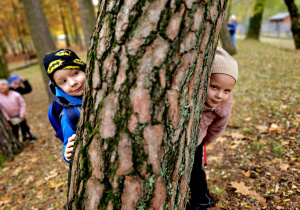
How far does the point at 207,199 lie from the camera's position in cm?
212

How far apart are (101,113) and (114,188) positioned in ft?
1.34

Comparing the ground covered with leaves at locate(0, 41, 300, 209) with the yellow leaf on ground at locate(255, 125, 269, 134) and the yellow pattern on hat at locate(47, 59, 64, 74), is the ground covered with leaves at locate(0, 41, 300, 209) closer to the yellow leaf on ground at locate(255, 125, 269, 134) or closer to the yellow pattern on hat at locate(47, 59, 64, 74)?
the yellow leaf on ground at locate(255, 125, 269, 134)

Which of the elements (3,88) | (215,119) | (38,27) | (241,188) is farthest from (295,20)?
(3,88)

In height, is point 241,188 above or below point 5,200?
above

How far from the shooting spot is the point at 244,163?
9.00ft

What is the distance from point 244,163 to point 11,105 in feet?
16.6

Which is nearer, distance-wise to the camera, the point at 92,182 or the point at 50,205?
the point at 92,182

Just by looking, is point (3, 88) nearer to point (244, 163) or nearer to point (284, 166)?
point (244, 163)

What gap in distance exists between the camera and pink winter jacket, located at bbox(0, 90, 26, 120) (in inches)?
170

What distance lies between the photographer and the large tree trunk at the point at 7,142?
396 centimetres

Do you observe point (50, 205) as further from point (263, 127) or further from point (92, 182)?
point (263, 127)

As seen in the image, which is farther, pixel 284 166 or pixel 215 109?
pixel 284 166

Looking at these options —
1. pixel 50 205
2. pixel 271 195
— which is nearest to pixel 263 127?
pixel 271 195

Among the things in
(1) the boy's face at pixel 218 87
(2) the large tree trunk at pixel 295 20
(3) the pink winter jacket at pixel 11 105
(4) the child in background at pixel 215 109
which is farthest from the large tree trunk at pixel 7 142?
(2) the large tree trunk at pixel 295 20
